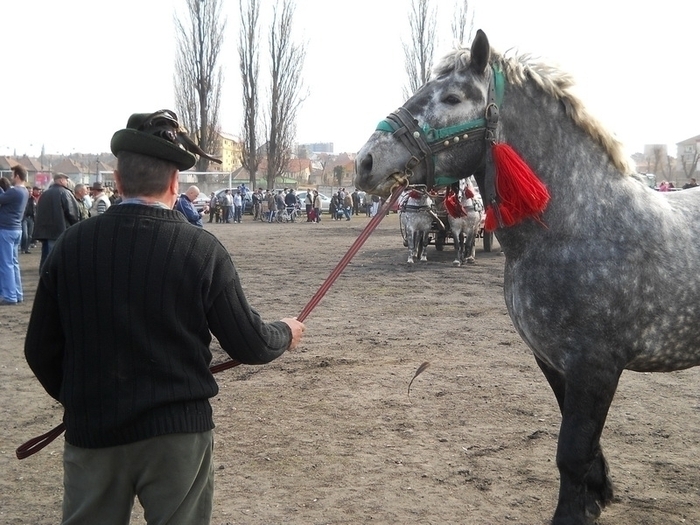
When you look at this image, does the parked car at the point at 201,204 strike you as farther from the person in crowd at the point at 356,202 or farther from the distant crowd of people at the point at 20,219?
the distant crowd of people at the point at 20,219

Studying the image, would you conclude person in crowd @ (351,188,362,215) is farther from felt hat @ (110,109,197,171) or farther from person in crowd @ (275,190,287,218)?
felt hat @ (110,109,197,171)

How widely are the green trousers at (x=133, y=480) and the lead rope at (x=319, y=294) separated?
0.87ft

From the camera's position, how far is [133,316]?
2.18 m

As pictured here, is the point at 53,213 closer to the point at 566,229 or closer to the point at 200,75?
the point at 566,229

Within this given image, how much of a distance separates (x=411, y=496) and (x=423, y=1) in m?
40.7

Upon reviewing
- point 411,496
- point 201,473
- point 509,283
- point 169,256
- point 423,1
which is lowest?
point 411,496

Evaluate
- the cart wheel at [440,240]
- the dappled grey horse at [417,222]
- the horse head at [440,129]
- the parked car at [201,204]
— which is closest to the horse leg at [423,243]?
the dappled grey horse at [417,222]

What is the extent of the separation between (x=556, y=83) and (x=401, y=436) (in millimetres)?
2577

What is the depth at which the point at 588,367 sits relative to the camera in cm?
315

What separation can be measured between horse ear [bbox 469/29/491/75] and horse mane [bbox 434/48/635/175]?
0.06 m

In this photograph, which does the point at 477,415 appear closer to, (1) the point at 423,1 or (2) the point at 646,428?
(2) the point at 646,428

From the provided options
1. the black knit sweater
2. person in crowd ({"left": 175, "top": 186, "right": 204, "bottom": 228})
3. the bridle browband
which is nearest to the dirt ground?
the black knit sweater

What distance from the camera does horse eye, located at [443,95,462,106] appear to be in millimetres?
3312

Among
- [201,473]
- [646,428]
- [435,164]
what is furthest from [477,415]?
[201,473]
